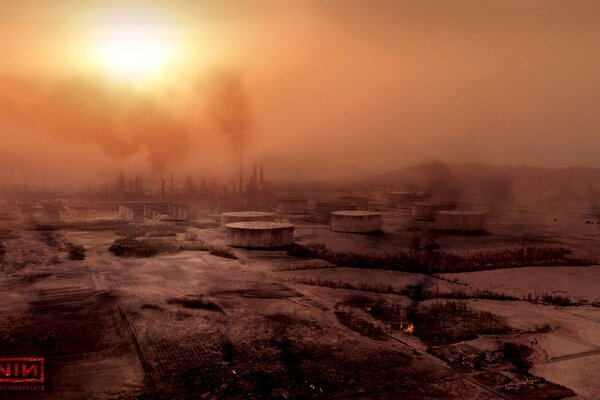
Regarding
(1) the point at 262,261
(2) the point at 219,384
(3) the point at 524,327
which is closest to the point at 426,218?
(1) the point at 262,261

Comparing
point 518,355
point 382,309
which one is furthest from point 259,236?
point 518,355

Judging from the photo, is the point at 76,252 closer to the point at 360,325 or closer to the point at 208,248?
the point at 208,248

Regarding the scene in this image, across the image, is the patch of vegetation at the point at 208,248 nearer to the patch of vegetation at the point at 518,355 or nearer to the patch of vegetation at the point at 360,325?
the patch of vegetation at the point at 360,325

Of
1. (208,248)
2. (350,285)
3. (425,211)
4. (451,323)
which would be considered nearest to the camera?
(451,323)

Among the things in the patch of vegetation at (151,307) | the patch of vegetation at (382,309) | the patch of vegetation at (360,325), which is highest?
the patch of vegetation at (151,307)

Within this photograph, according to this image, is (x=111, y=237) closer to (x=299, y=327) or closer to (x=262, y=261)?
(x=262, y=261)

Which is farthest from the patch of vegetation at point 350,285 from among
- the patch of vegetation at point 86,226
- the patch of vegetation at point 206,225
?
the patch of vegetation at point 86,226

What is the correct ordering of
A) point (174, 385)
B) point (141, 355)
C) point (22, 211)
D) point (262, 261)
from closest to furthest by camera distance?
1. point (174, 385)
2. point (141, 355)
3. point (262, 261)
4. point (22, 211)
